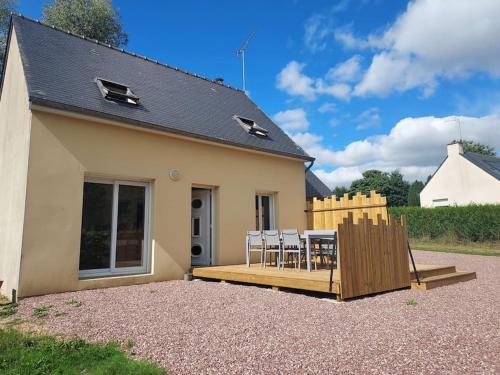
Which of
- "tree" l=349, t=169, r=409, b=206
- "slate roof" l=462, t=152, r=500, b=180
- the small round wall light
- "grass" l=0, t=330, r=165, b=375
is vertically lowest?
"grass" l=0, t=330, r=165, b=375

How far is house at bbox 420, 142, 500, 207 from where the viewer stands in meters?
25.8

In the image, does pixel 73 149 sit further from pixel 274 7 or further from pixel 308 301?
pixel 274 7

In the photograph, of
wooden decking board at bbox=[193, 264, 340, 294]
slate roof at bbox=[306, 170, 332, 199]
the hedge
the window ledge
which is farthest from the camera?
the hedge

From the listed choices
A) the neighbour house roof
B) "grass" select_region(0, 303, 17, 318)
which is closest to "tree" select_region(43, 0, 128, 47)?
the neighbour house roof

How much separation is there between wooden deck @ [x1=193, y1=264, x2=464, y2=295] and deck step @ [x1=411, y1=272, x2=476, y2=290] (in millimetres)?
193

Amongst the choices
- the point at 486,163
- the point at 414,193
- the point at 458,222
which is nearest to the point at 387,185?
the point at 414,193

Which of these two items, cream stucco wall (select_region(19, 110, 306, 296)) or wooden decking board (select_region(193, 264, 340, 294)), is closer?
wooden decking board (select_region(193, 264, 340, 294))

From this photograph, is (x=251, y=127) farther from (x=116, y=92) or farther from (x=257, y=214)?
(x=116, y=92)

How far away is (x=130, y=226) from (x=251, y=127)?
5277mm

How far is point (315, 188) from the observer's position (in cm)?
1480

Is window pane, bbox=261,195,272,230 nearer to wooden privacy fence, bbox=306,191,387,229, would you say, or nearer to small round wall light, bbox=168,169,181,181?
wooden privacy fence, bbox=306,191,387,229

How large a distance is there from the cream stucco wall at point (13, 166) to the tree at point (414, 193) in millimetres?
60081

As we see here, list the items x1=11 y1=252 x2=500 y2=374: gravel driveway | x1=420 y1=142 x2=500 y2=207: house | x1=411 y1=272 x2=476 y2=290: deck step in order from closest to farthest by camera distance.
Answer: x1=11 y1=252 x2=500 y2=374: gravel driveway, x1=411 y1=272 x2=476 y2=290: deck step, x1=420 y1=142 x2=500 y2=207: house

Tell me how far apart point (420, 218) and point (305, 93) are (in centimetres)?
1219
